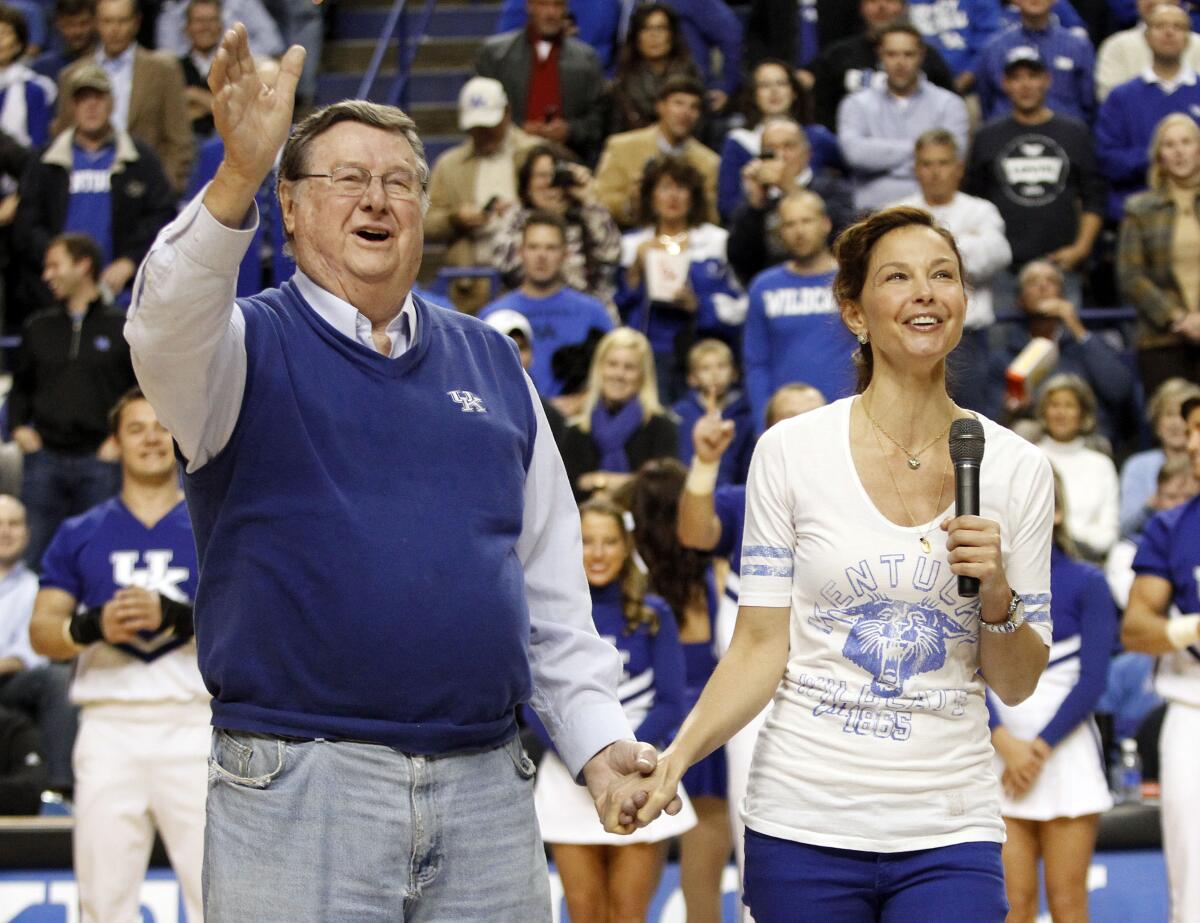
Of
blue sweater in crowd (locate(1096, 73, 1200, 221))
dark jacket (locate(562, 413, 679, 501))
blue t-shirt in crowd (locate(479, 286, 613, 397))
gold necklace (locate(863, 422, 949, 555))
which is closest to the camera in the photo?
gold necklace (locate(863, 422, 949, 555))

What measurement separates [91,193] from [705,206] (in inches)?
141

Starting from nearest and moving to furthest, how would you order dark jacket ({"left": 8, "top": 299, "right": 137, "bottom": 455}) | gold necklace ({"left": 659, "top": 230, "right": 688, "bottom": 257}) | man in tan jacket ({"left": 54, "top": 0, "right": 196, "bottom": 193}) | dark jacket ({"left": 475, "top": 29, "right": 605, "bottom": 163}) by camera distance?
dark jacket ({"left": 8, "top": 299, "right": 137, "bottom": 455}) → gold necklace ({"left": 659, "top": 230, "right": 688, "bottom": 257}) → man in tan jacket ({"left": 54, "top": 0, "right": 196, "bottom": 193}) → dark jacket ({"left": 475, "top": 29, "right": 605, "bottom": 163})

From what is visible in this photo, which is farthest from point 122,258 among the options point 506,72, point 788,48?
point 788,48

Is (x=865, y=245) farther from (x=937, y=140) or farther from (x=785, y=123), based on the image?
(x=785, y=123)

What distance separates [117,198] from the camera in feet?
36.0

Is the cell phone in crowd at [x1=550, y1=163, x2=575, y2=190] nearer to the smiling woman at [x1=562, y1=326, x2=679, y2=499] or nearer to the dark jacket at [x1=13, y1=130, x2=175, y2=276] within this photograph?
the smiling woman at [x1=562, y1=326, x2=679, y2=499]

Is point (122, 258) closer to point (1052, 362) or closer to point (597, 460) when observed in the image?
point (597, 460)

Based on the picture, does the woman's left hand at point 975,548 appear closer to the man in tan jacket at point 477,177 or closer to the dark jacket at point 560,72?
the man in tan jacket at point 477,177

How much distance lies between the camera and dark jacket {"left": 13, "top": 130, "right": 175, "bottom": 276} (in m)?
10.9

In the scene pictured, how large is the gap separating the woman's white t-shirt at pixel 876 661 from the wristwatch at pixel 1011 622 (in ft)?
0.23

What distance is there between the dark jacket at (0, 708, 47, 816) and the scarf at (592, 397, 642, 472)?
115 inches

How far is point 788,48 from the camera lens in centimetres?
1292

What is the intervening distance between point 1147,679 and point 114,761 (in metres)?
4.72

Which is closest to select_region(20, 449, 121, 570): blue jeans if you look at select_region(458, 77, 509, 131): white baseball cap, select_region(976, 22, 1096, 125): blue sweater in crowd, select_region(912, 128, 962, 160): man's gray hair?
select_region(458, 77, 509, 131): white baseball cap
